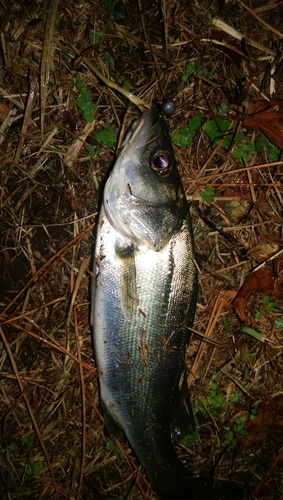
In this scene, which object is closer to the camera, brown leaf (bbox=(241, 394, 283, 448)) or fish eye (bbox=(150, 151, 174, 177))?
fish eye (bbox=(150, 151, 174, 177))

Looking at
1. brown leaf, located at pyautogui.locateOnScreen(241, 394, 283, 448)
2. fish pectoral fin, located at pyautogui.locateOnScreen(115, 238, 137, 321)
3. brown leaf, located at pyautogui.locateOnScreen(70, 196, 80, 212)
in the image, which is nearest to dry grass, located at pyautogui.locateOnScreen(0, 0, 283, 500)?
brown leaf, located at pyautogui.locateOnScreen(70, 196, 80, 212)

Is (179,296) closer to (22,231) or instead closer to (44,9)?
(22,231)

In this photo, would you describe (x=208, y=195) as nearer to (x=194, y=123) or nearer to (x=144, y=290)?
(x=194, y=123)

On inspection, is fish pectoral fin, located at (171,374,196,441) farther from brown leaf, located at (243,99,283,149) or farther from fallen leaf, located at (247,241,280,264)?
brown leaf, located at (243,99,283,149)

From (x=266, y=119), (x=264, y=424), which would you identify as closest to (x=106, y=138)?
(x=266, y=119)

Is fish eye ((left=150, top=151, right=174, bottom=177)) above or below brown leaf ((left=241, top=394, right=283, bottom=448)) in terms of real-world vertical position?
above
